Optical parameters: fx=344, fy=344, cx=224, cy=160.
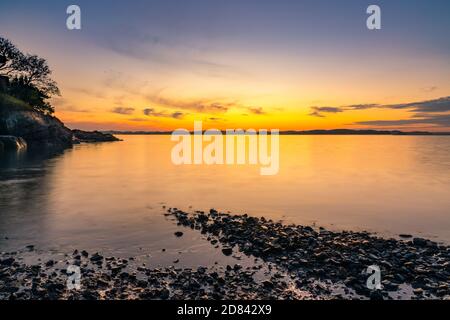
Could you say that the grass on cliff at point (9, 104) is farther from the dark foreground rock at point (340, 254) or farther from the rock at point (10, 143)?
the dark foreground rock at point (340, 254)

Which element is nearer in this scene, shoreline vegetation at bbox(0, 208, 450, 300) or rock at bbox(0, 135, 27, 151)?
shoreline vegetation at bbox(0, 208, 450, 300)

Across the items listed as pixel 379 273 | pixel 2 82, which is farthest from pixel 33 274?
pixel 2 82

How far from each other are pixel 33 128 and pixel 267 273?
90788 millimetres

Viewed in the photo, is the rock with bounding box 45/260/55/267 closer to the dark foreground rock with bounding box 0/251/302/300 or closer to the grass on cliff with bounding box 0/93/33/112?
the dark foreground rock with bounding box 0/251/302/300

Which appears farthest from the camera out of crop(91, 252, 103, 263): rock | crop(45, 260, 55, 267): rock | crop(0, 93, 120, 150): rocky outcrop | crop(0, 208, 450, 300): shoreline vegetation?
crop(0, 93, 120, 150): rocky outcrop

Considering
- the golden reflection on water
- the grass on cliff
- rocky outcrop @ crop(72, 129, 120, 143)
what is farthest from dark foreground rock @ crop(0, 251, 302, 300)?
rocky outcrop @ crop(72, 129, 120, 143)

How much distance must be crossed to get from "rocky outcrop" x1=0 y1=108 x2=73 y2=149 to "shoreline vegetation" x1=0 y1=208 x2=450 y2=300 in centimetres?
7901

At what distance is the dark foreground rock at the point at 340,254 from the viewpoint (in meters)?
11.8

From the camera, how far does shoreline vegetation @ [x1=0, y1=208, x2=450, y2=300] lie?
433 inches

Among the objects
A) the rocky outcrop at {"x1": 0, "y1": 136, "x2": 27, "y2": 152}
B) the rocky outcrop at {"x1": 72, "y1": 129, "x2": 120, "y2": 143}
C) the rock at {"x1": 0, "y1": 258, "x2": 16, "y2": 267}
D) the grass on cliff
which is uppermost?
the grass on cliff

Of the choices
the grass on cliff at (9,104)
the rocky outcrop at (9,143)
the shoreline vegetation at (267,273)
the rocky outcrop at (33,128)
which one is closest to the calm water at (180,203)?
the shoreline vegetation at (267,273)

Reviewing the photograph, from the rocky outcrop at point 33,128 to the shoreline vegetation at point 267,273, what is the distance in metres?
79.0
